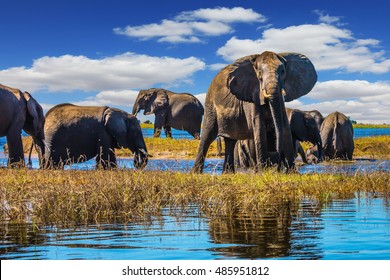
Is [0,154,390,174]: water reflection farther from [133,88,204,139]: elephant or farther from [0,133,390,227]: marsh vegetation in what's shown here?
[133,88,204,139]: elephant

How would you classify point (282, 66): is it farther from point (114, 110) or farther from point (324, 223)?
point (324, 223)

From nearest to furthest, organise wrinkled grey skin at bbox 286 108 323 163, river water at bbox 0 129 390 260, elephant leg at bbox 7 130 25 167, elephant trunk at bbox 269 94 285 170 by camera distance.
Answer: river water at bbox 0 129 390 260 → elephant trunk at bbox 269 94 285 170 → elephant leg at bbox 7 130 25 167 → wrinkled grey skin at bbox 286 108 323 163

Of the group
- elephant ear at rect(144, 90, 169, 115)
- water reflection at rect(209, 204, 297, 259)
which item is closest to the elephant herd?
water reflection at rect(209, 204, 297, 259)

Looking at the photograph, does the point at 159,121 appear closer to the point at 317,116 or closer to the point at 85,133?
the point at 317,116

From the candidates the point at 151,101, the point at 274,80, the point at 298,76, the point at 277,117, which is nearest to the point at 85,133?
the point at 298,76

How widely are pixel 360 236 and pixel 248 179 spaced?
5.62m

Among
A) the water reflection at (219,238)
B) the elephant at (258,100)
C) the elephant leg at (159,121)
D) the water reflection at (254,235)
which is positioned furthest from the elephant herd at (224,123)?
the elephant leg at (159,121)

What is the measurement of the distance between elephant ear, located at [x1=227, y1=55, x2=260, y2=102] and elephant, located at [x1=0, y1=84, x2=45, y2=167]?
579cm

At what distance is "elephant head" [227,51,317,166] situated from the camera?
13.4m

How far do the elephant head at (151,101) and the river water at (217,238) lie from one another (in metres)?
29.4

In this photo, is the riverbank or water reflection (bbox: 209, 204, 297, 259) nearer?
water reflection (bbox: 209, 204, 297, 259)

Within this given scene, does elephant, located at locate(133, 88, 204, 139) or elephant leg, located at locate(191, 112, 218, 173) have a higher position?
elephant, located at locate(133, 88, 204, 139)

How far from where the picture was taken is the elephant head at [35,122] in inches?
702

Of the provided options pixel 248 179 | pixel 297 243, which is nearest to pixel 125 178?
pixel 248 179
